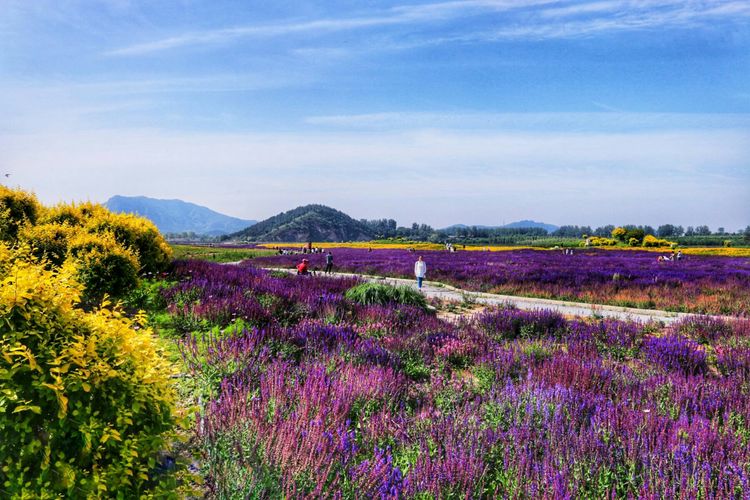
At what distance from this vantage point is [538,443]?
278 cm

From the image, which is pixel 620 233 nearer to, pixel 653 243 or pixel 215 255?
pixel 653 243

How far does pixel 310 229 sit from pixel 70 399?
144301 mm

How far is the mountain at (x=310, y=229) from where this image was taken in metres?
139

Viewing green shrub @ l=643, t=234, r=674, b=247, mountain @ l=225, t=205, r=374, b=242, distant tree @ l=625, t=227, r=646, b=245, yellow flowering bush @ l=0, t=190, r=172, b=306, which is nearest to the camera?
yellow flowering bush @ l=0, t=190, r=172, b=306

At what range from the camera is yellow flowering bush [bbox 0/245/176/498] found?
1736 millimetres

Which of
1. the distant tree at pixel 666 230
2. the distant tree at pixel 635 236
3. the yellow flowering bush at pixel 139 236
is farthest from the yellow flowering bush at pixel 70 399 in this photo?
the distant tree at pixel 666 230

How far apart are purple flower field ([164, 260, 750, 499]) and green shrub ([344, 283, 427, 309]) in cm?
384

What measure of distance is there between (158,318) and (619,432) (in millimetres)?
6248

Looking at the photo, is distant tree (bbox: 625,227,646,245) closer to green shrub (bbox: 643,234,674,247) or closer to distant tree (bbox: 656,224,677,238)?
green shrub (bbox: 643,234,674,247)

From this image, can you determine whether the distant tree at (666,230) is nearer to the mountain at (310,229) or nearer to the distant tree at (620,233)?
the distant tree at (620,233)

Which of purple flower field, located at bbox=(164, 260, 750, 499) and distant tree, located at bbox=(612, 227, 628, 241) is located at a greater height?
distant tree, located at bbox=(612, 227, 628, 241)

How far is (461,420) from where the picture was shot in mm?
3074

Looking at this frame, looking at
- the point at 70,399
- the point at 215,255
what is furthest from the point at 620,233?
the point at 70,399

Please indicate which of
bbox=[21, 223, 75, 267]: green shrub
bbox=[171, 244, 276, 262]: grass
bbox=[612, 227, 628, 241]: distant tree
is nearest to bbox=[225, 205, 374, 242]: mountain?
bbox=[171, 244, 276, 262]: grass
